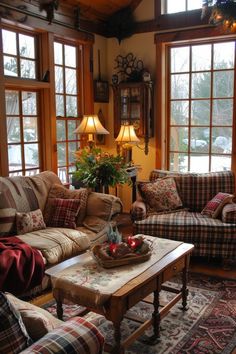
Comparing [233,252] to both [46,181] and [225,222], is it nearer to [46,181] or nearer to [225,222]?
[225,222]

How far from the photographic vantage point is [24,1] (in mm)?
4047

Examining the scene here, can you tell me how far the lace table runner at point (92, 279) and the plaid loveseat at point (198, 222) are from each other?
4.05ft

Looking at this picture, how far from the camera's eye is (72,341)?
151 centimetres

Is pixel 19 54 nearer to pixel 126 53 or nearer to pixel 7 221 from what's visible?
pixel 126 53

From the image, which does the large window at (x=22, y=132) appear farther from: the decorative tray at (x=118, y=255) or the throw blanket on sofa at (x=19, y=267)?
the decorative tray at (x=118, y=255)

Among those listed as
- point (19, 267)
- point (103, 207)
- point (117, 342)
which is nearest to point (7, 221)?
point (19, 267)

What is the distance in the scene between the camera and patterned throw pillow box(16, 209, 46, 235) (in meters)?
3.43

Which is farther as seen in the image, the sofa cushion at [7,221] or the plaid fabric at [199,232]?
the plaid fabric at [199,232]

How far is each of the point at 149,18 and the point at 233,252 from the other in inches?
129

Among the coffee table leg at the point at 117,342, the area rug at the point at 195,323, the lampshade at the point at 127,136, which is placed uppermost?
the lampshade at the point at 127,136

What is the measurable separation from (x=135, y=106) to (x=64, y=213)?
7.04 ft

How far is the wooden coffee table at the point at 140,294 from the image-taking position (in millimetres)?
2137

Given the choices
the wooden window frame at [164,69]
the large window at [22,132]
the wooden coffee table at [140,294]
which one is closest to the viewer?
the wooden coffee table at [140,294]

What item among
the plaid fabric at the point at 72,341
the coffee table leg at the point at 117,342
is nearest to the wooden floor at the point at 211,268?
the coffee table leg at the point at 117,342
